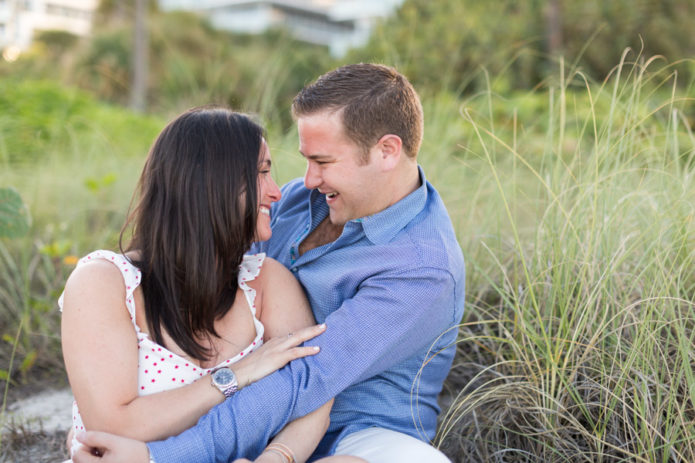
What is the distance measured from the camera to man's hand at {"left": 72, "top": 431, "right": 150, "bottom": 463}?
1.70m

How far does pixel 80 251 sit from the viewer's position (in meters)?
3.79

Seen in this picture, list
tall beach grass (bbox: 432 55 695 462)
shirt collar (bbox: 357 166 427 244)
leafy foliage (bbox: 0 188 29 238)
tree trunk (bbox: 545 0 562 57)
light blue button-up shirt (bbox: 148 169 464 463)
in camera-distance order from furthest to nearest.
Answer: tree trunk (bbox: 545 0 562 57), leafy foliage (bbox: 0 188 29 238), shirt collar (bbox: 357 166 427 244), tall beach grass (bbox: 432 55 695 462), light blue button-up shirt (bbox: 148 169 464 463)

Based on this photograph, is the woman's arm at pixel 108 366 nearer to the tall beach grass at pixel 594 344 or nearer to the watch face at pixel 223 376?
the watch face at pixel 223 376

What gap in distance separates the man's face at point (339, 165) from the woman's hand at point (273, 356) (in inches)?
22.7

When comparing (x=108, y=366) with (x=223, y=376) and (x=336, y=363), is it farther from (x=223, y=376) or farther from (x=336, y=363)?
(x=336, y=363)

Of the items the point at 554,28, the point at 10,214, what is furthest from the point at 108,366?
the point at 554,28

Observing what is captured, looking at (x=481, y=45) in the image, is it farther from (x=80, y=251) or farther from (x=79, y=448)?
(x=79, y=448)

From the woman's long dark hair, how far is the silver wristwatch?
89 mm

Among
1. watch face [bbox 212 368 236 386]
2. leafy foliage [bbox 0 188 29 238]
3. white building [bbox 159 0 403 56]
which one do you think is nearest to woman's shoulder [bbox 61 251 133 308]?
watch face [bbox 212 368 236 386]

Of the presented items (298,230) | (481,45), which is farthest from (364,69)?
(481,45)

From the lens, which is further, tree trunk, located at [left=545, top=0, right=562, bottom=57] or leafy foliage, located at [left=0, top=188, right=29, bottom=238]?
tree trunk, located at [left=545, top=0, right=562, bottom=57]

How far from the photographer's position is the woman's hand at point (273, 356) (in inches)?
74.2

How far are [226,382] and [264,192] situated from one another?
0.61 metres

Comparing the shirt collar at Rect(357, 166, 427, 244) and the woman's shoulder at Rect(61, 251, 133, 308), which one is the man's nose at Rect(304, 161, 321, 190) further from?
the woman's shoulder at Rect(61, 251, 133, 308)
